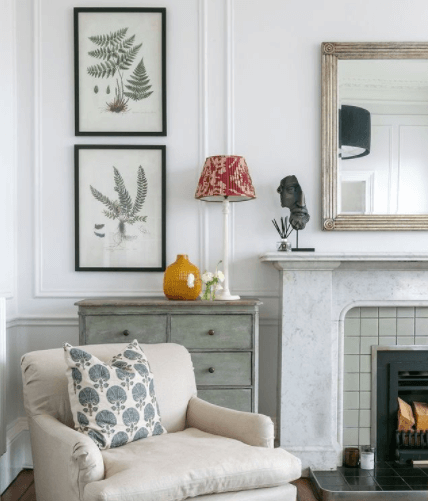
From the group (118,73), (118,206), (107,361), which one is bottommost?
(107,361)

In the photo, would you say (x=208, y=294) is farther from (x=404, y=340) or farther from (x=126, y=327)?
(x=404, y=340)

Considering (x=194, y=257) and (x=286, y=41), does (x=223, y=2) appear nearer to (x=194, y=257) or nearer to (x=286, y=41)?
(x=286, y=41)

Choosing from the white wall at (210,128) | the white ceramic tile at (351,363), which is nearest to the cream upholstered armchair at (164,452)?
the white wall at (210,128)

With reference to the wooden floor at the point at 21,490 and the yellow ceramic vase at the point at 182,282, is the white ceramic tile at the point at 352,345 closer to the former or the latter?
the yellow ceramic vase at the point at 182,282

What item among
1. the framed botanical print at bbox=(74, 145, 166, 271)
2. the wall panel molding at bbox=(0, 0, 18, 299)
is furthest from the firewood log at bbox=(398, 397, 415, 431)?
the wall panel molding at bbox=(0, 0, 18, 299)

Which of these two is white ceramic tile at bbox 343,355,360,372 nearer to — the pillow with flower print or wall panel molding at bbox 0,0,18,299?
the pillow with flower print

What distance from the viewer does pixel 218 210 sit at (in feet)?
11.3

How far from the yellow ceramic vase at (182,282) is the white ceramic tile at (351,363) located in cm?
95

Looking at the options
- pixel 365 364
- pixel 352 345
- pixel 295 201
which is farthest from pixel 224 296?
pixel 365 364

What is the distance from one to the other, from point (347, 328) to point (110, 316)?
1323 mm

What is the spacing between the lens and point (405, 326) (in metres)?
3.34

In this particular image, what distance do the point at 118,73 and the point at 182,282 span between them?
1.30m

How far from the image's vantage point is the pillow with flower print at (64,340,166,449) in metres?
2.12

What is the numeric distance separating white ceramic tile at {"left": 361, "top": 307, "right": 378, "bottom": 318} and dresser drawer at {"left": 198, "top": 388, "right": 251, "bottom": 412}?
83cm
